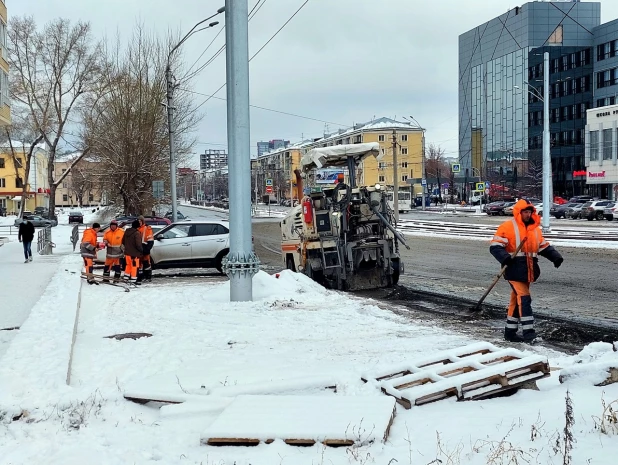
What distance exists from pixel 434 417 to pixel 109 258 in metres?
13.8

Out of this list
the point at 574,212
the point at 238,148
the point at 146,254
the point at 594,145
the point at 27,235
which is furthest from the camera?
the point at 594,145

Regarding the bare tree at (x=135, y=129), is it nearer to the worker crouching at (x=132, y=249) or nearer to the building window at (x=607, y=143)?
the worker crouching at (x=132, y=249)

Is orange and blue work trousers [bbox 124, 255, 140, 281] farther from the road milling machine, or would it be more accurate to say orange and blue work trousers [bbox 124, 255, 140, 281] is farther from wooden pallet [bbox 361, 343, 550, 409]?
wooden pallet [bbox 361, 343, 550, 409]

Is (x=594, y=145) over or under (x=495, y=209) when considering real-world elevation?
over

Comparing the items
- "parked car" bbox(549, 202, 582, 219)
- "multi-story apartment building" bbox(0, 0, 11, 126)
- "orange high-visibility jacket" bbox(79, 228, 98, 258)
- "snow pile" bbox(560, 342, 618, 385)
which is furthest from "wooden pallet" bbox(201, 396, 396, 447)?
"parked car" bbox(549, 202, 582, 219)

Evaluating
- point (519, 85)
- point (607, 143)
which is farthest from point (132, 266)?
point (519, 85)

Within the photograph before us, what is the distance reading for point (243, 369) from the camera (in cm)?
729

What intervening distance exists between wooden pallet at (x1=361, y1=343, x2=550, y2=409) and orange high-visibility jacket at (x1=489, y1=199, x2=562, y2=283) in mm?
2059

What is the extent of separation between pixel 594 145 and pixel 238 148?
6447 centimetres

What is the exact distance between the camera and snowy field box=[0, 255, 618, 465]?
15.6 feet

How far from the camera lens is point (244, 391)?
6.18 m

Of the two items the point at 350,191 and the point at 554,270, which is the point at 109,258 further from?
the point at 554,270

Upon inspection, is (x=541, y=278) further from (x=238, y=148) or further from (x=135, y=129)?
(x=135, y=129)

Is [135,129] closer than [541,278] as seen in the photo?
No
